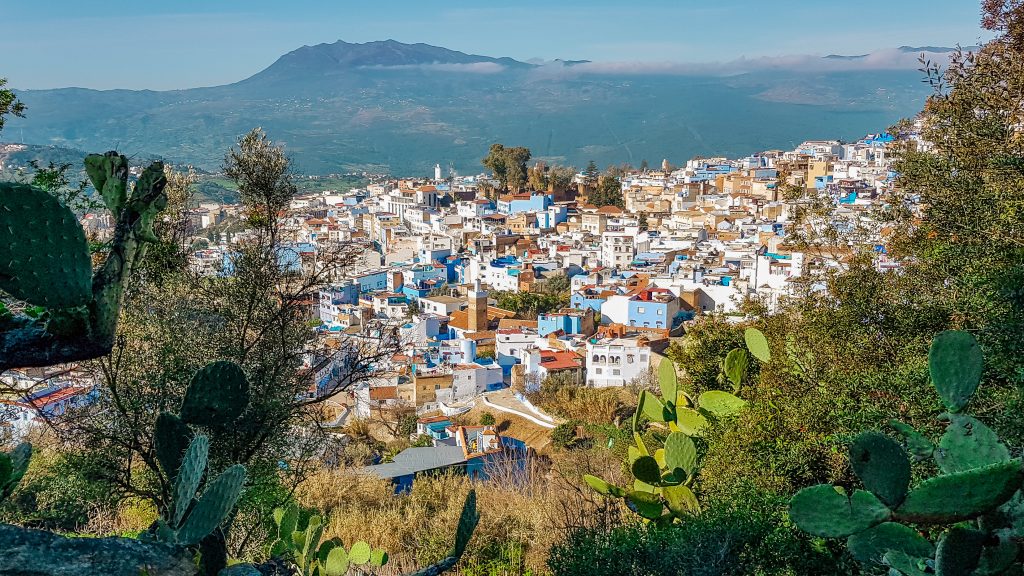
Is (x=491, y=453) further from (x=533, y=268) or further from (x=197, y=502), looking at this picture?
(x=533, y=268)

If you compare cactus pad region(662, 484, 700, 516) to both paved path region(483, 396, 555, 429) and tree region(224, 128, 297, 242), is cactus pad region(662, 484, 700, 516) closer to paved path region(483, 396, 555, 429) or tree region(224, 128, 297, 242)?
tree region(224, 128, 297, 242)

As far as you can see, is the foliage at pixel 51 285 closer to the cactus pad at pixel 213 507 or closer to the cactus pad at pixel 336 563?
the cactus pad at pixel 213 507

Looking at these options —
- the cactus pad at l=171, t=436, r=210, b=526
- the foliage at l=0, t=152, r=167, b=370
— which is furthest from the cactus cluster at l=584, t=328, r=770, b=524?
the foliage at l=0, t=152, r=167, b=370

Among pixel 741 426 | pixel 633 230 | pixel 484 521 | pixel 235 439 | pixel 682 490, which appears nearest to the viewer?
A: pixel 682 490

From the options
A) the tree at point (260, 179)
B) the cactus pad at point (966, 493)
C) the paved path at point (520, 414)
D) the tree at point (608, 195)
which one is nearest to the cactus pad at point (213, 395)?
the cactus pad at point (966, 493)

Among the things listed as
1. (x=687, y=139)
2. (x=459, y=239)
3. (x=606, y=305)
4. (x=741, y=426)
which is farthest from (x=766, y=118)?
(x=741, y=426)

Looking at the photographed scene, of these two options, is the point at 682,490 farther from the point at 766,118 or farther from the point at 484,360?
the point at 766,118

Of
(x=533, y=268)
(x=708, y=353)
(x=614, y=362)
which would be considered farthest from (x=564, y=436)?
(x=533, y=268)
